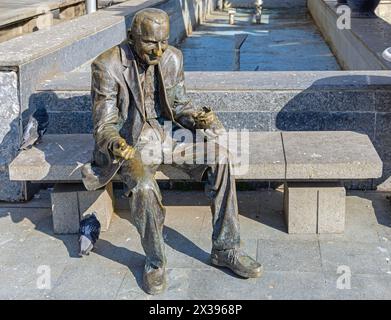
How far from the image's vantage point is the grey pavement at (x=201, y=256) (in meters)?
4.04

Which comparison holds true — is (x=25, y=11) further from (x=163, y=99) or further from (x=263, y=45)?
(x=163, y=99)

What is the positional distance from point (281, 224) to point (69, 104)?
74.4 inches

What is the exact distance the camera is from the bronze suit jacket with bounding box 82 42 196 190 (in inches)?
161

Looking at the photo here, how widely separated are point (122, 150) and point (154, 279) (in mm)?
778

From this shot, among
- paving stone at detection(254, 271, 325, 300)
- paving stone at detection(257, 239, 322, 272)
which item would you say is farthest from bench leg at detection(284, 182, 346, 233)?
paving stone at detection(254, 271, 325, 300)

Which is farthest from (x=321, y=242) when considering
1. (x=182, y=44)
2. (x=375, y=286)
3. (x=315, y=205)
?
(x=182, y=44)

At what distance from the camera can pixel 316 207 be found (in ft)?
15.4

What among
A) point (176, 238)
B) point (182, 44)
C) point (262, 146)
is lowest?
point (182, 44)

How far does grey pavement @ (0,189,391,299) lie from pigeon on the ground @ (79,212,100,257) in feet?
0.31

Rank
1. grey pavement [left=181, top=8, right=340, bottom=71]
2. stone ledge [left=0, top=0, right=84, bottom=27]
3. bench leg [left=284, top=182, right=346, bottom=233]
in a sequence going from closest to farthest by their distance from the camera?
bench leg [left=284, top=182, right=346, bottom=233], grey pavement [left=181, top=8, right=340, bottom=71], stone ledge [left=0, top=0, right=84, bottom=27]

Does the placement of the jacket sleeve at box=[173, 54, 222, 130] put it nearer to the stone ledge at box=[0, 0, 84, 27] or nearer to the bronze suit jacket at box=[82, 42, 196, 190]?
the bronze suit jacket at box=[82, 42, 196, 190]

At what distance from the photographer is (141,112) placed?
166 inches

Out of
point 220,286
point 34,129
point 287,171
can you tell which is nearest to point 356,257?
point 287,171
